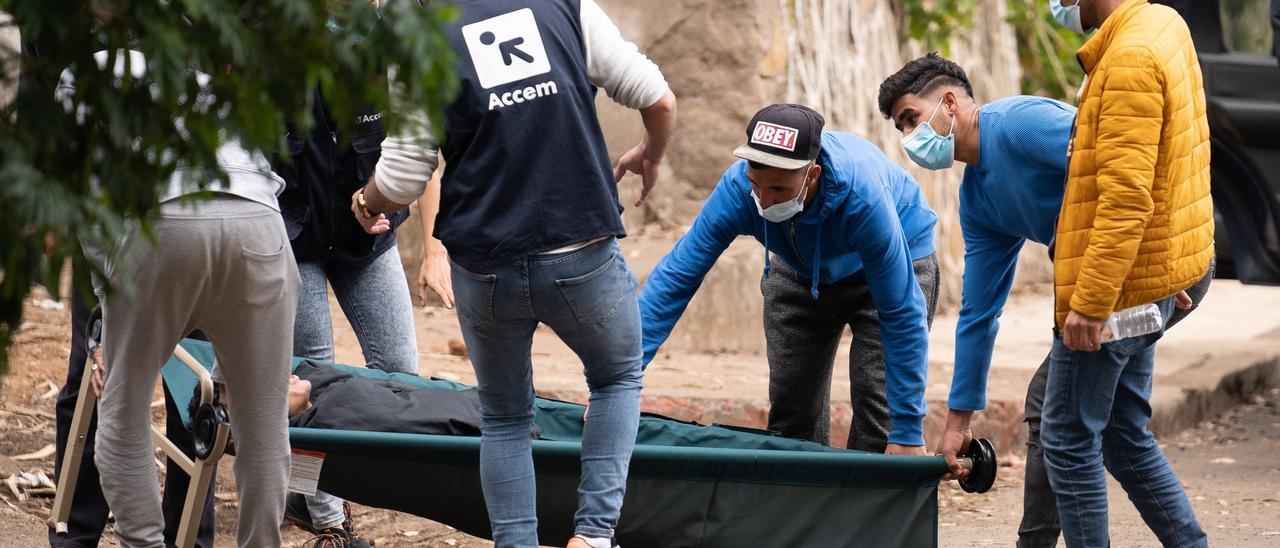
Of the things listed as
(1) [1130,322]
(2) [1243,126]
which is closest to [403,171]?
(1) [1130,322]

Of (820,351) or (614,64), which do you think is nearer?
(614,64)

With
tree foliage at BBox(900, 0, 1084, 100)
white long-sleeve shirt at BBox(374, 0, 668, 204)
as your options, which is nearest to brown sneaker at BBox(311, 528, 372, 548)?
white long-sleeve shirt at BBox(374, 0, 668, 204)

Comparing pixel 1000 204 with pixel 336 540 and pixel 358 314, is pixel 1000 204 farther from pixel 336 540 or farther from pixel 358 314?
pixel 336 540

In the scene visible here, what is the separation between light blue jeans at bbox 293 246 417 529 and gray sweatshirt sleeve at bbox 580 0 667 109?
1.10m

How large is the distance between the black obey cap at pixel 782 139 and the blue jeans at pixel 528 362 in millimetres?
575

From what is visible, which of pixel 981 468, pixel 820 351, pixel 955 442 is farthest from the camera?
pixel 820 351

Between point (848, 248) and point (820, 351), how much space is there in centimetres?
47

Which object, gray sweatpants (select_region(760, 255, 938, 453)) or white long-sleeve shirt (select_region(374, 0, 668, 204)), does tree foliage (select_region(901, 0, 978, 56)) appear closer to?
gray sweatpants (select_region(760, 255, 938, 453))

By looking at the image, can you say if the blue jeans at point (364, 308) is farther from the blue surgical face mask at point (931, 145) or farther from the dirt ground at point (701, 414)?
the blue surgical face mask at point (931, 145)

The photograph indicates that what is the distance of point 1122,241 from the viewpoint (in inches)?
106

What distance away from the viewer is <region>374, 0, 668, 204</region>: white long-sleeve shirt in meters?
2.65

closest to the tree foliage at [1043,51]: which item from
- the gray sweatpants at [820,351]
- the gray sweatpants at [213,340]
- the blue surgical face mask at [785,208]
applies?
the gray sweatpants at [820,351]

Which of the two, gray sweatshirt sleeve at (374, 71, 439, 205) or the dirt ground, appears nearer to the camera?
gray sweatshirt sleeve at (374, 71, 439, 205)

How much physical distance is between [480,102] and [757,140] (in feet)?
2.85
